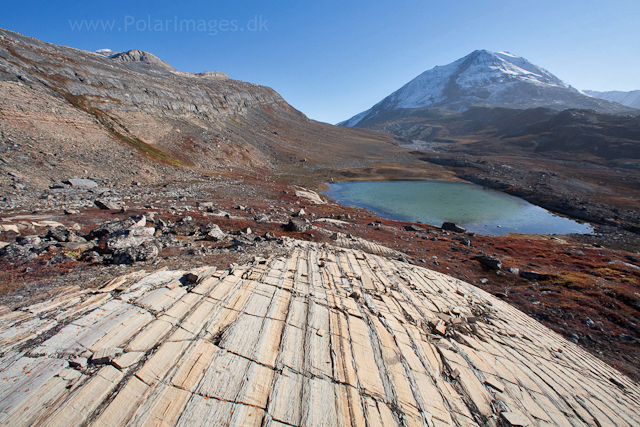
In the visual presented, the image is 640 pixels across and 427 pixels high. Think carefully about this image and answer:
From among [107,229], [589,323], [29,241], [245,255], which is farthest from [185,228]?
[589,323]

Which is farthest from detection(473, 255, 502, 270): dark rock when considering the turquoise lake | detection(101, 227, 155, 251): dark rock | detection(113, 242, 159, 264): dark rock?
detection(101, 227, 155, 251): dark rock

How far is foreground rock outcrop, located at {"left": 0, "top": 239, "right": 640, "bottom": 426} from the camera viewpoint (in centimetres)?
505

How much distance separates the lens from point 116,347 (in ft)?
19.4

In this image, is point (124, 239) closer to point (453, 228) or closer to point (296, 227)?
point (296, 227)

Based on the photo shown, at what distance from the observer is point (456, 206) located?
57.9m

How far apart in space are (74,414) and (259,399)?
3.43m

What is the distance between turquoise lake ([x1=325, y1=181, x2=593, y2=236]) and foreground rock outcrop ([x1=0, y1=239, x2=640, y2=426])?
39.0m

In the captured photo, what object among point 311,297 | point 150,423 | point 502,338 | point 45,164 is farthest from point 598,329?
point 45,164

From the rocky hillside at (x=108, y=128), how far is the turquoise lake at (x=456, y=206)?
91.7ft

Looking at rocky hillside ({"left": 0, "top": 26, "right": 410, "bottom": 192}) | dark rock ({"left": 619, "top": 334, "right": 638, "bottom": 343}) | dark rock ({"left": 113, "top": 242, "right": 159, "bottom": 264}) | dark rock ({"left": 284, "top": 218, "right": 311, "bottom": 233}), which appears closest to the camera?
dark rock ({"left": 113, "top": 242, "right": 159, "bottom": 264})

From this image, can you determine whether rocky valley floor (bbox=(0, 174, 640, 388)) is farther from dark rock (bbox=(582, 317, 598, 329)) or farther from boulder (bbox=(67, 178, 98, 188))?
boulder (bbox=(67, 178, 98, 188))

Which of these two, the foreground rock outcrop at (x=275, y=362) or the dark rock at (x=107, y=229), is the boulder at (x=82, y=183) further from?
the foreground rock outcrop at (x=275, y=362)

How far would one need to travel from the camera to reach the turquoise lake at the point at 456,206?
46.4 m

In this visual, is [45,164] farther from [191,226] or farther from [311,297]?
[311,297]
